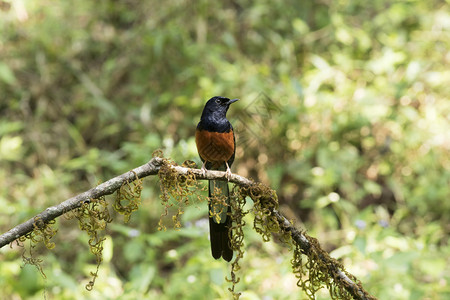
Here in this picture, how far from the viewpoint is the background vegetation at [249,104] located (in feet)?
17.1

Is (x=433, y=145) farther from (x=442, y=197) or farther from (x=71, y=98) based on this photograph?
(x=71, y=98)

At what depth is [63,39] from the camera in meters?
6.71

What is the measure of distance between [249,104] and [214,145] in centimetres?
221

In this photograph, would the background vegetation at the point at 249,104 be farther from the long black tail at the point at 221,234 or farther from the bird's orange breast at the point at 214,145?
the long black tail at the point at 221,234

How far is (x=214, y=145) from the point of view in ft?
9.13

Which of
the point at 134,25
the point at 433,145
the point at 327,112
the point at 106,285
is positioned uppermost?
the point at 134,25

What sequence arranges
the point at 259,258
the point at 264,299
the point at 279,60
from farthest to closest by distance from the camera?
the point at 279,60 < the point at 259,258 < the point at 264,299

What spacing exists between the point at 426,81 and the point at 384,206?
166 cm

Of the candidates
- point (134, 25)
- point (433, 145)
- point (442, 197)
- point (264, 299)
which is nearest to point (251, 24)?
point (134, 25)

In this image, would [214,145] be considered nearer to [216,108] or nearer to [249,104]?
[216,108]

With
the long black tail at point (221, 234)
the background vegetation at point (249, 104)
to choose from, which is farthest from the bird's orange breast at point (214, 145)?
the background vegetation at point (249, 104)

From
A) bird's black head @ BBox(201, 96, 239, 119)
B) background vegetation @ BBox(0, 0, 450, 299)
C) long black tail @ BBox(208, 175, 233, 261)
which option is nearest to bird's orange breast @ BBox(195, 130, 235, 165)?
bird's black head @ BBox(201, 96, 239, 119)

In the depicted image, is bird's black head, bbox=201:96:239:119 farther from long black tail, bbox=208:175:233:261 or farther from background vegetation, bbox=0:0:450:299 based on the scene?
background vegetation, bbox=0:0:450:299

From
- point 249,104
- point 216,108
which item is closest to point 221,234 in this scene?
point 216,108
